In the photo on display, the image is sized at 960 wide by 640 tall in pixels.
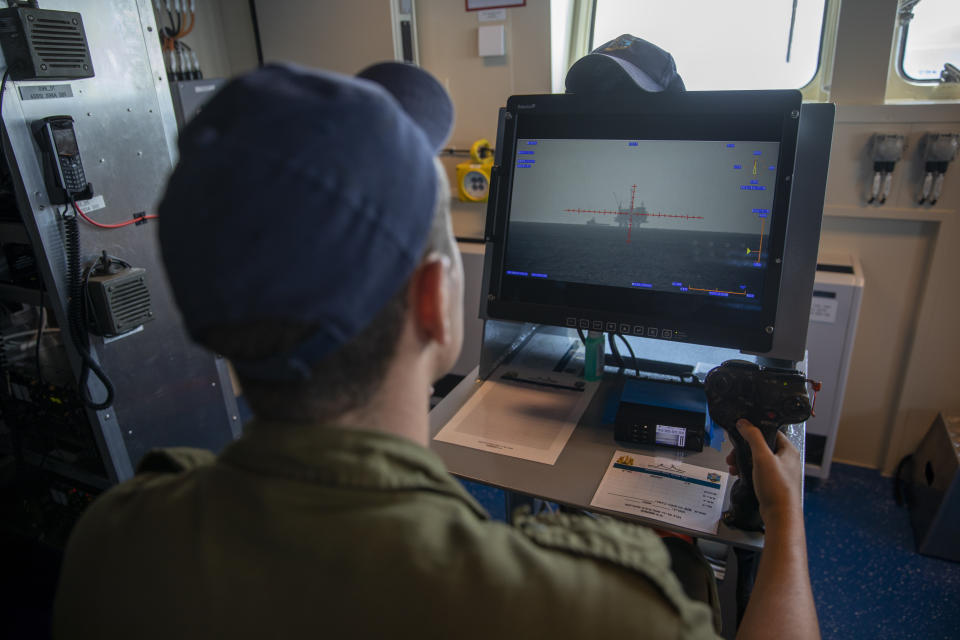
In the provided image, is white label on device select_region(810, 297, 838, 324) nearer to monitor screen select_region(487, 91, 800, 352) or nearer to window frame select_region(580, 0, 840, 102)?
window frame select_region(580, 0, 840, 102)

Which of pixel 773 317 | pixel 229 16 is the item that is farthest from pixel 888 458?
pixel 229 16

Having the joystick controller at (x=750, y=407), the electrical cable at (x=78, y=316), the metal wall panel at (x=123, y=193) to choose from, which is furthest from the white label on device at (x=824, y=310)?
the electrical cable at (x=78, y=316)

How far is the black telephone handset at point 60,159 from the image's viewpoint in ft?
5.09

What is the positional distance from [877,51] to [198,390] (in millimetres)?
2560

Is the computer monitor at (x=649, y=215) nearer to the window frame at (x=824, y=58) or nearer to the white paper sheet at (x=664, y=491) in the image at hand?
the white paper sheet at (x=664, y=491)

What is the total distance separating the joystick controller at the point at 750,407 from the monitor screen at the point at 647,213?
174 millimetres

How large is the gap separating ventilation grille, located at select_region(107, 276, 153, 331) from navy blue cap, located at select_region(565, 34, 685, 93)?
139cm

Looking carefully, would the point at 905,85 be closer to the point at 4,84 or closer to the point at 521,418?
the point at 521,418

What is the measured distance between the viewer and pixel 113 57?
1.74 meters

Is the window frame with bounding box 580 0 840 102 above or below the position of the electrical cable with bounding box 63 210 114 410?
above

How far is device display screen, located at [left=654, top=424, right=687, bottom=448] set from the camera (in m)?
1.18

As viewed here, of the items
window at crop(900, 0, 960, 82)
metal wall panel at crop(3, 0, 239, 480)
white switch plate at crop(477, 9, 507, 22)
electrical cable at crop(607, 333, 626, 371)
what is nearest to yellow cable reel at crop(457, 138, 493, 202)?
white switch plate at crop(477, 9, 507, 22)

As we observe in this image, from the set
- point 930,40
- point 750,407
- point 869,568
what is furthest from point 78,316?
point 930,40

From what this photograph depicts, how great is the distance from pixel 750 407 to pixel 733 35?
2020mm
